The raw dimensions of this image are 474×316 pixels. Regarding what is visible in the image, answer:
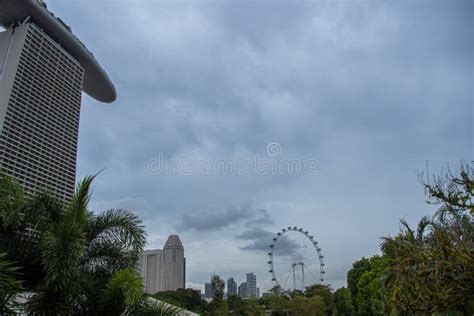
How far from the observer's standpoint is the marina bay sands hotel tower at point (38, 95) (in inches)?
1467

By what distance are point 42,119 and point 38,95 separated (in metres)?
2.63

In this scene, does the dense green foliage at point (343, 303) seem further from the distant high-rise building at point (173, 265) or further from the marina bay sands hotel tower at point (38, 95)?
the distant high-rise building at point (173, 265)

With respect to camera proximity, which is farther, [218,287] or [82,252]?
[218,287]

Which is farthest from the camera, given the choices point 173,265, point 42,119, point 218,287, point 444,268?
point 173,265

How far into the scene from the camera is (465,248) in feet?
19.8

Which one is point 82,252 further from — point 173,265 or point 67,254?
point 173,265

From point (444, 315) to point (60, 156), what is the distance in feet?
139

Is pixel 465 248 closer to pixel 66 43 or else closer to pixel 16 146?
pixel 16 146

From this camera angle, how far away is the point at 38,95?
137ft

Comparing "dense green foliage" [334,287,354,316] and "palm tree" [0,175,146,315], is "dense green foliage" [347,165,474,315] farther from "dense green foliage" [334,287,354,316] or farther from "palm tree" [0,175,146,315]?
"dense green foliage" [334,287,354,316]

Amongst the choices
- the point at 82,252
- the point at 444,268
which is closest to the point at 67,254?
the point at 82,252

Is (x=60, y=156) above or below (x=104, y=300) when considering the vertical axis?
above

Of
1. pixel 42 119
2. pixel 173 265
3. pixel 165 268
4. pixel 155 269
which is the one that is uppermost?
pixel 42 119

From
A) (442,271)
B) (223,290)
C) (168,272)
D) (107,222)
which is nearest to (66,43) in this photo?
(223,290)
